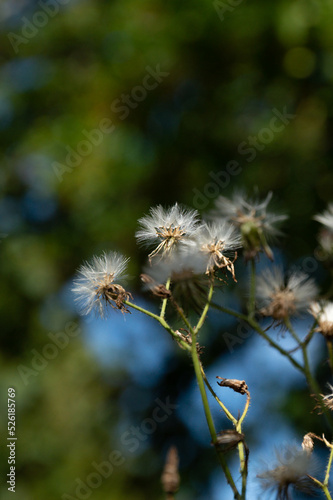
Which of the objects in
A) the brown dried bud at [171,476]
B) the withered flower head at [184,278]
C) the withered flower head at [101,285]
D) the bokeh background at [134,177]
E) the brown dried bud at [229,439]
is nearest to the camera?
the brown dried bud at [171,476]

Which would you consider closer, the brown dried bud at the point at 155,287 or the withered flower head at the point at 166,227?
the brown dried bud at the point at 155,287

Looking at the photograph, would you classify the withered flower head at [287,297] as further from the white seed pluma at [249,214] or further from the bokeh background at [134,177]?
the bokeh background at [134,177]

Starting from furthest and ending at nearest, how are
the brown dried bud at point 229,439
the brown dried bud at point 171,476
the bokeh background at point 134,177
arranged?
the bokeh background at point 134,177 < the brown dried bud at point 229,439 < the brown dried bud at point 171,476

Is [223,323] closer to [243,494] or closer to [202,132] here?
[202,132]

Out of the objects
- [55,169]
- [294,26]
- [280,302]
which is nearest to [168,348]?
[55,169]

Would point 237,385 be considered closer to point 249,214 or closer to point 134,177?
point 249,214

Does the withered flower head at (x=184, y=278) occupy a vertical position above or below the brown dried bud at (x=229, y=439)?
above

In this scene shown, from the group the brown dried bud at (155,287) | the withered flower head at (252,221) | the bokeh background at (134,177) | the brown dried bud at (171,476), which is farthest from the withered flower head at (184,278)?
the bokeh background at (134,177)
